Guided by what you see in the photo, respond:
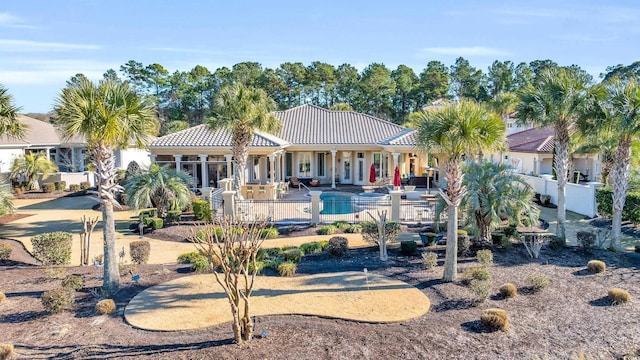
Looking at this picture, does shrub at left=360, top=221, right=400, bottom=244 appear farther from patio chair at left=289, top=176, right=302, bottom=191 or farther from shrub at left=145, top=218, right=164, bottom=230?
patio chair at left=289, top=176, right=302, bottom=191

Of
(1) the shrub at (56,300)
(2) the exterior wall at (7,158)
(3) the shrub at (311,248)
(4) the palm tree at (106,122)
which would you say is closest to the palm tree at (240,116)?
(3) the shrub at (311,248)

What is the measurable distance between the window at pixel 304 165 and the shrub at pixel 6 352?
2829 centimetres

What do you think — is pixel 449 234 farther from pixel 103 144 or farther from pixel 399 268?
pixel 103 144

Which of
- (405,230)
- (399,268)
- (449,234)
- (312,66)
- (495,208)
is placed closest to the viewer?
(449,234)

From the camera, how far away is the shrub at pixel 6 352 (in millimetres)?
8086

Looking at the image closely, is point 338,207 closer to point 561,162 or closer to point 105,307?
point 561,162

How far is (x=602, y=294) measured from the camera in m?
11.4

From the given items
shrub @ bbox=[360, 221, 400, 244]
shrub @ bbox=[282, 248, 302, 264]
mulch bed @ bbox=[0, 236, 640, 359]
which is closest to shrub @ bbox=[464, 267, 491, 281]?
mulch bed @ bbox=[0, 236, 640, 359]

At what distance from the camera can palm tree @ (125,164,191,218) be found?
2178 cm

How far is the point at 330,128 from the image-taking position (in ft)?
119

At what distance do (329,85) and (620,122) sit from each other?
51163 millimetres

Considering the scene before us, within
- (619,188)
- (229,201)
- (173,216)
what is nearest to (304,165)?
(229,201)

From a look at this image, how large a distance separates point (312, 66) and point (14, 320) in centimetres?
5634

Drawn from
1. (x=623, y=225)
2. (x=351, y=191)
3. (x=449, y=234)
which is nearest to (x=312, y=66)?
(x=351, y=191)
